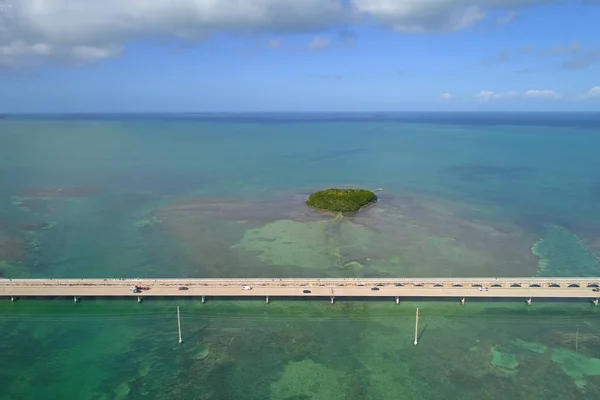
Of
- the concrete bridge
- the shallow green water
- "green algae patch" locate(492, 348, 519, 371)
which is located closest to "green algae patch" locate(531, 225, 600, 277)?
the concrete bridge

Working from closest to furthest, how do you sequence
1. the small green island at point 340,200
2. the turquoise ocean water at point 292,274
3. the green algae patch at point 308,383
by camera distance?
the green algae patch at point 308,383 < the turquoise ocean water at point 292,274 < the small green island at point 340,200

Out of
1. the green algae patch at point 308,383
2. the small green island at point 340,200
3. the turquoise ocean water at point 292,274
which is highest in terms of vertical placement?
the small green island at point 340,200

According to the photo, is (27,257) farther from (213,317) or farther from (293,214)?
(293,214)

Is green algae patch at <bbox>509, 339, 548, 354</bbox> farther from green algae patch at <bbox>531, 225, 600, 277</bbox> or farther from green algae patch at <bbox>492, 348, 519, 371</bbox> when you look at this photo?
green algae patch at <bbox>531, 225, 600, 277</bbox>

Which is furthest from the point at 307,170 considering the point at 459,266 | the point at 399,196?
the point at 459,266

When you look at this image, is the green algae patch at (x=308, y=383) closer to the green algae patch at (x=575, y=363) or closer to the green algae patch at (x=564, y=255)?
the green algae patch at (x=575, y=363)

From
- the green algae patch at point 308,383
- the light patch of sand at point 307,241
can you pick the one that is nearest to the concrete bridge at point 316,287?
the light patch of sand at point 307,241
